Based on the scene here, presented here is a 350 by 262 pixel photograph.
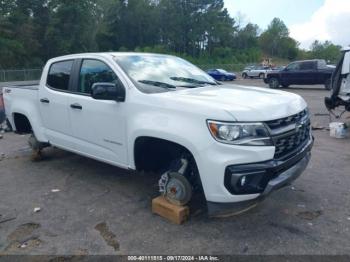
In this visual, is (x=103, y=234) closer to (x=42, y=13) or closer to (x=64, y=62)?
(x=64, y=62)

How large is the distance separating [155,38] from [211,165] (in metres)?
80.2

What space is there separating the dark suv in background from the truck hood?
1657 cm

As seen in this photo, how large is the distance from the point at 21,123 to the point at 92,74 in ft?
7.97

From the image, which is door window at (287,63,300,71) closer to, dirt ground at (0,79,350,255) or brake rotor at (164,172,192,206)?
dirt ground at (0,79,350,255)

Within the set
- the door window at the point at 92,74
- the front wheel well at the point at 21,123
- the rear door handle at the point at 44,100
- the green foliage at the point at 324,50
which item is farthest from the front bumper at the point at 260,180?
the green foliage at the point at 324,50

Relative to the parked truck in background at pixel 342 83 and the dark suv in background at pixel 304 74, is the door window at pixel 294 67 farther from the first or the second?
the parked truck in background at pixel 342 83

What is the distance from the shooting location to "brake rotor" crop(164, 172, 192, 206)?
3650mm

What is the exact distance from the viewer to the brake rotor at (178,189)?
3.65 meters

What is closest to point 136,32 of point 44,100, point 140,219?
→ point 44,100

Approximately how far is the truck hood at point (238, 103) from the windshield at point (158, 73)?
0.26 m

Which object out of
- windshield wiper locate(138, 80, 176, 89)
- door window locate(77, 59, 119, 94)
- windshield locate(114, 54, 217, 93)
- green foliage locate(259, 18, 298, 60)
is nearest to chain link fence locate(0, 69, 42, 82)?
door window locate(77, 59, 119, 94)

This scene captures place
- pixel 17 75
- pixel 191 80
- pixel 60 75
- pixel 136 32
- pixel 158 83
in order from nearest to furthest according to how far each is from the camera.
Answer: pixel 158 83 < pixel 191 80 < pixel 60 75 < pixel 17 75 < pixel 136 32

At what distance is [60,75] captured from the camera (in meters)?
5.21

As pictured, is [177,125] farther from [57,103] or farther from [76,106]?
[57,103]
